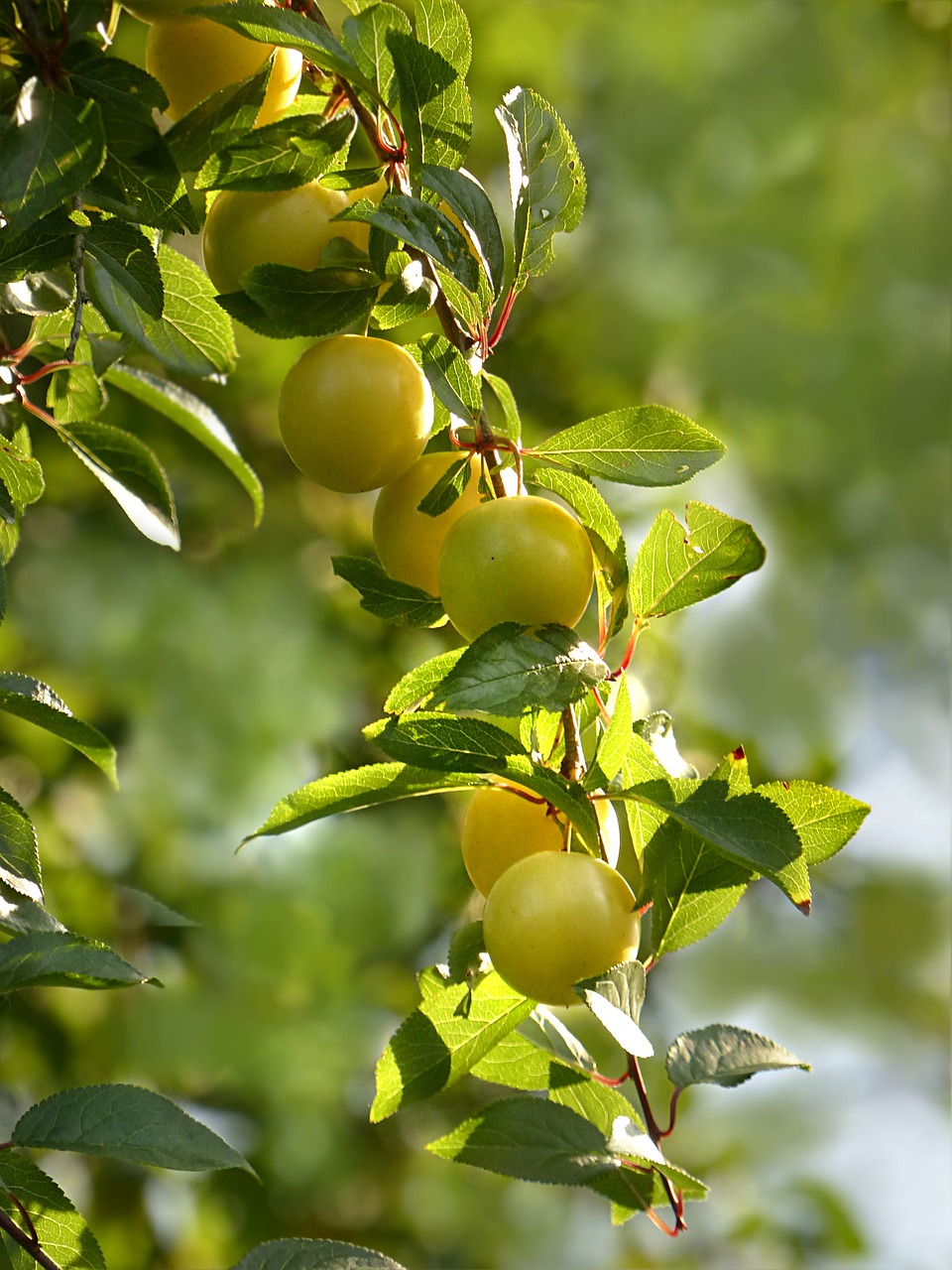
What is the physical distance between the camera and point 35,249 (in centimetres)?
25

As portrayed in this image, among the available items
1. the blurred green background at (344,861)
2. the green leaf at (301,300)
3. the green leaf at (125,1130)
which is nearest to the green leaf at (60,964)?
the green leaf at (125,1130)

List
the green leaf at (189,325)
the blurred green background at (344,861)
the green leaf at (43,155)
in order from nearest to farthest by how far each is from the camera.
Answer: the green leaf at (43,155) → the green leaf at (189,325) → the blurred green background at (344,861)

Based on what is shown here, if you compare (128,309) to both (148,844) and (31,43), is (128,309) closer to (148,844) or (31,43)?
(31,43)

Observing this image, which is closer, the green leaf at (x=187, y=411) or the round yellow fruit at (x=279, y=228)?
the round yellow fruit at (x=279, y=228)

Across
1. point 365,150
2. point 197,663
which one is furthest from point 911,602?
point 365,150

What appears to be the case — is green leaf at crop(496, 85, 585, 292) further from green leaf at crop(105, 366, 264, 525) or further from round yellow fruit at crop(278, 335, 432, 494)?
green leaf at crop(105, 366, 264, 525)

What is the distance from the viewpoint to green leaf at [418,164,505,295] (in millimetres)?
247

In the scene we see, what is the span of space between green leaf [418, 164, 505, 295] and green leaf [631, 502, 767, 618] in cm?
7

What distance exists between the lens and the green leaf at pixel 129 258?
9.9 inches

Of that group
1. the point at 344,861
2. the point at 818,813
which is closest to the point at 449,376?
the point at 818,813

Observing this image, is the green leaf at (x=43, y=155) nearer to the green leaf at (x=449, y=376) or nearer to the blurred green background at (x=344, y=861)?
the green leaf at (x=449, y=376)

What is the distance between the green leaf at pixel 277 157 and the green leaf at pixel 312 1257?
228 mm

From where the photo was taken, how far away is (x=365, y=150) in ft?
1.09

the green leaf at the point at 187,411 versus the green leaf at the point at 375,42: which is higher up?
the green leaf at the point at 375,42
